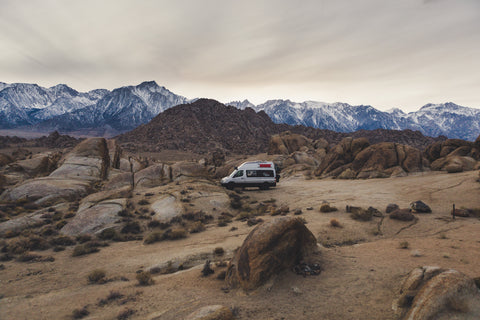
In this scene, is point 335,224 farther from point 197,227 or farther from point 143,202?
point 143,202

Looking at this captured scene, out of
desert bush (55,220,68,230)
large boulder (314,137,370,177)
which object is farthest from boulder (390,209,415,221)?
large boulder (314,137,370,177)

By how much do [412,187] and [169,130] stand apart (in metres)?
118

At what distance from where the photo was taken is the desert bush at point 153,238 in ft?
40.1

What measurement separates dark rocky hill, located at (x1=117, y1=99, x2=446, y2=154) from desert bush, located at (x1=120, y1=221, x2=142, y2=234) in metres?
88.6

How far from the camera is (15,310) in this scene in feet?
21.3

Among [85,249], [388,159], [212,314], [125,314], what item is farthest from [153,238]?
[388,159]

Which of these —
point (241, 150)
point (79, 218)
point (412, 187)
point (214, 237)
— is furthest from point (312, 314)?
point (241, 150)

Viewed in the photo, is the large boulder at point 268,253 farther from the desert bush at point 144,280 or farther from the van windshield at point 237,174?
the van windshield at point 237,174

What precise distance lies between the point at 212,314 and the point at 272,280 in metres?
2.28

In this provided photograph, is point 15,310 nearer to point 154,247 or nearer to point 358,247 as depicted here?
point 154,247

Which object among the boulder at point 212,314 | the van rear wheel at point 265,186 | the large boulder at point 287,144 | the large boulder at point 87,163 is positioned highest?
the large boulder at point 287,144

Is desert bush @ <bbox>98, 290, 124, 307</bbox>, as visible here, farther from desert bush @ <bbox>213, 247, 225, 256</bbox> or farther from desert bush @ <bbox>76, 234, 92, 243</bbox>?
desert bush @ <bbox>76, 234, 92, 243</bbox>

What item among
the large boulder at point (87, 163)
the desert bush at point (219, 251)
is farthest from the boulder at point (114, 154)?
the desert bush at point (219, 251)

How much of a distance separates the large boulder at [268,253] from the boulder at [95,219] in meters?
9.99
